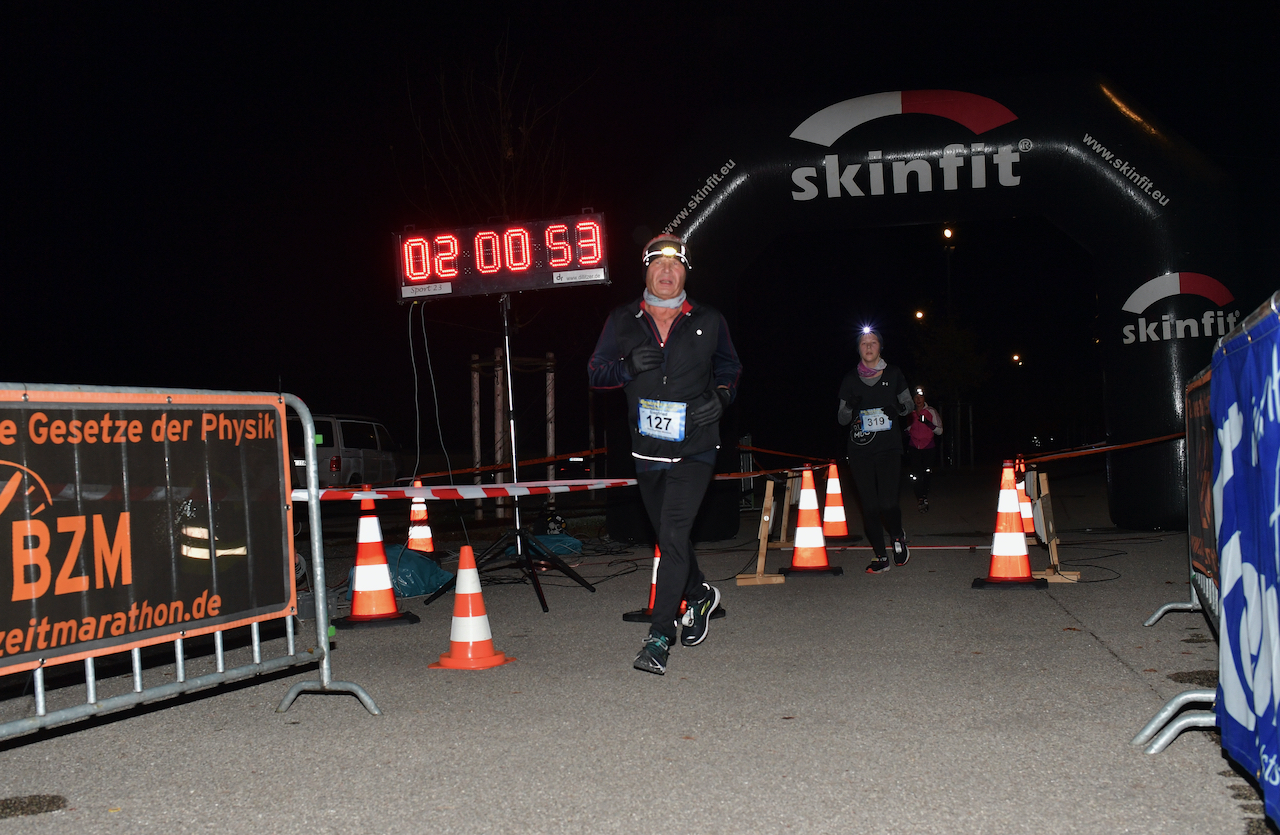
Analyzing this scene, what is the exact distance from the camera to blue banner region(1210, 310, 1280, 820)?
9.24 ft

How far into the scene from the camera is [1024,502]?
938 centimetres

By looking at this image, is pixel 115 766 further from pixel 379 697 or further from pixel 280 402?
pixel 280 402

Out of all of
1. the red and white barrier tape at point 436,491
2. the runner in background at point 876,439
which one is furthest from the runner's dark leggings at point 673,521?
the runner in background at point 876,439

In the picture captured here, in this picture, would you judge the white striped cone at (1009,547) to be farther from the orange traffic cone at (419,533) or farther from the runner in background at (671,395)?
the orange traffic cone at (419,533)

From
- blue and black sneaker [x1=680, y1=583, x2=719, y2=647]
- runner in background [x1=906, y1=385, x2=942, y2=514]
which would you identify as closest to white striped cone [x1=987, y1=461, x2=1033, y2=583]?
blue and black sneaker [x1=680, y1=583, x2=719, y2=647]

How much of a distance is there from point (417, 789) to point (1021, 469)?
618 cm

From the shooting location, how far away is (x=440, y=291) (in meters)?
8.64

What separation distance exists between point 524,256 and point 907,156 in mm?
4835

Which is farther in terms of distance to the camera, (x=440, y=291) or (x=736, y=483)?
(x=736, y=483)

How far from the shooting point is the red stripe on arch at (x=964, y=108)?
1099 cm

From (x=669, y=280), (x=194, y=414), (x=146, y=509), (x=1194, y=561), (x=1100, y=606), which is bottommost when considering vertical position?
(x=1100, y=606)

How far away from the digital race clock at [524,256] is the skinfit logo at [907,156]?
368 cm

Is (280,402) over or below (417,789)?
over

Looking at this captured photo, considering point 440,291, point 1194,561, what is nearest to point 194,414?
point 440,291
